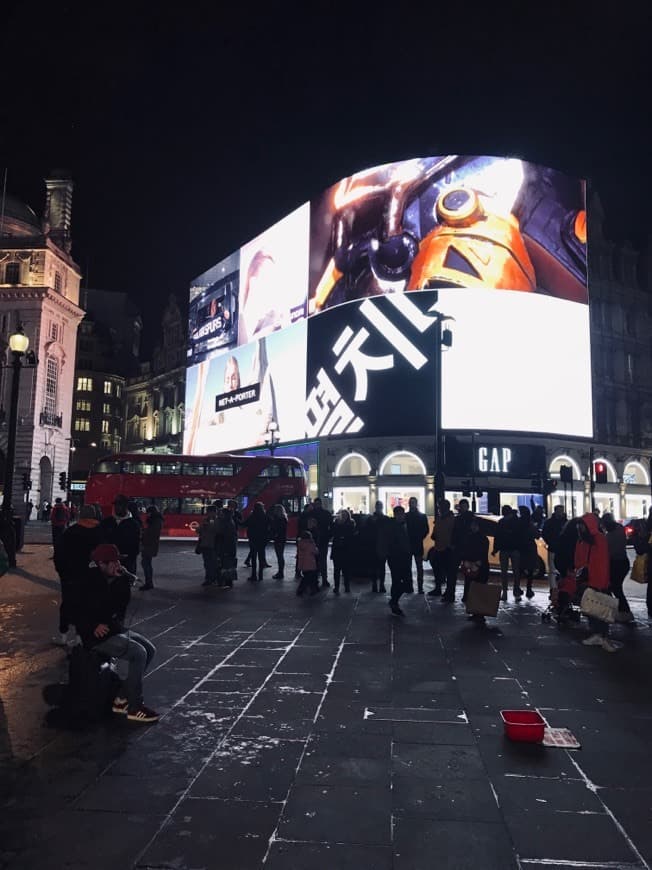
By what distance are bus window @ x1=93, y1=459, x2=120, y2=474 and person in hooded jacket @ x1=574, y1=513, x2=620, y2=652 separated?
22.7 m

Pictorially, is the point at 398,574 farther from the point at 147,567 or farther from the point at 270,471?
the point at 270,471

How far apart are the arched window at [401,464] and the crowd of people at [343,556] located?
22.7 metres

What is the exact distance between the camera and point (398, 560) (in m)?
10.5

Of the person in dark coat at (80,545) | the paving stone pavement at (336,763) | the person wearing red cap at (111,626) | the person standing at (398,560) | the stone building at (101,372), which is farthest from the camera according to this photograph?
the stone building at (101,372)

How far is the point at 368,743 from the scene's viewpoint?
4.64 metres

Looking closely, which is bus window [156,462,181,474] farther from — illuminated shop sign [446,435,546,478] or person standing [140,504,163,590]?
Result: illuminated shop sign [446,435,546,478]

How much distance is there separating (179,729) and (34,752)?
1019 mm

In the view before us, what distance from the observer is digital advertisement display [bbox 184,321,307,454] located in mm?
43500

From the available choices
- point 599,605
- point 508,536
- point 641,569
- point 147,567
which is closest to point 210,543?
point 147,567

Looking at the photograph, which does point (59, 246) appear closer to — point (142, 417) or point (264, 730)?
point (142, 417)

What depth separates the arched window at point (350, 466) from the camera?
4112 centimetres

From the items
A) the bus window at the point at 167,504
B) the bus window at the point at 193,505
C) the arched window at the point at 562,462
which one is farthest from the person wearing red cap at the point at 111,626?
the arched window at the point at 562,462

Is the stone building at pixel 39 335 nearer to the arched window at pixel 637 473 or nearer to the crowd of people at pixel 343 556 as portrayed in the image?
the crowd of people at pixel 343 556

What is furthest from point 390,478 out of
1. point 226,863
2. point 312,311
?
point 226,863
